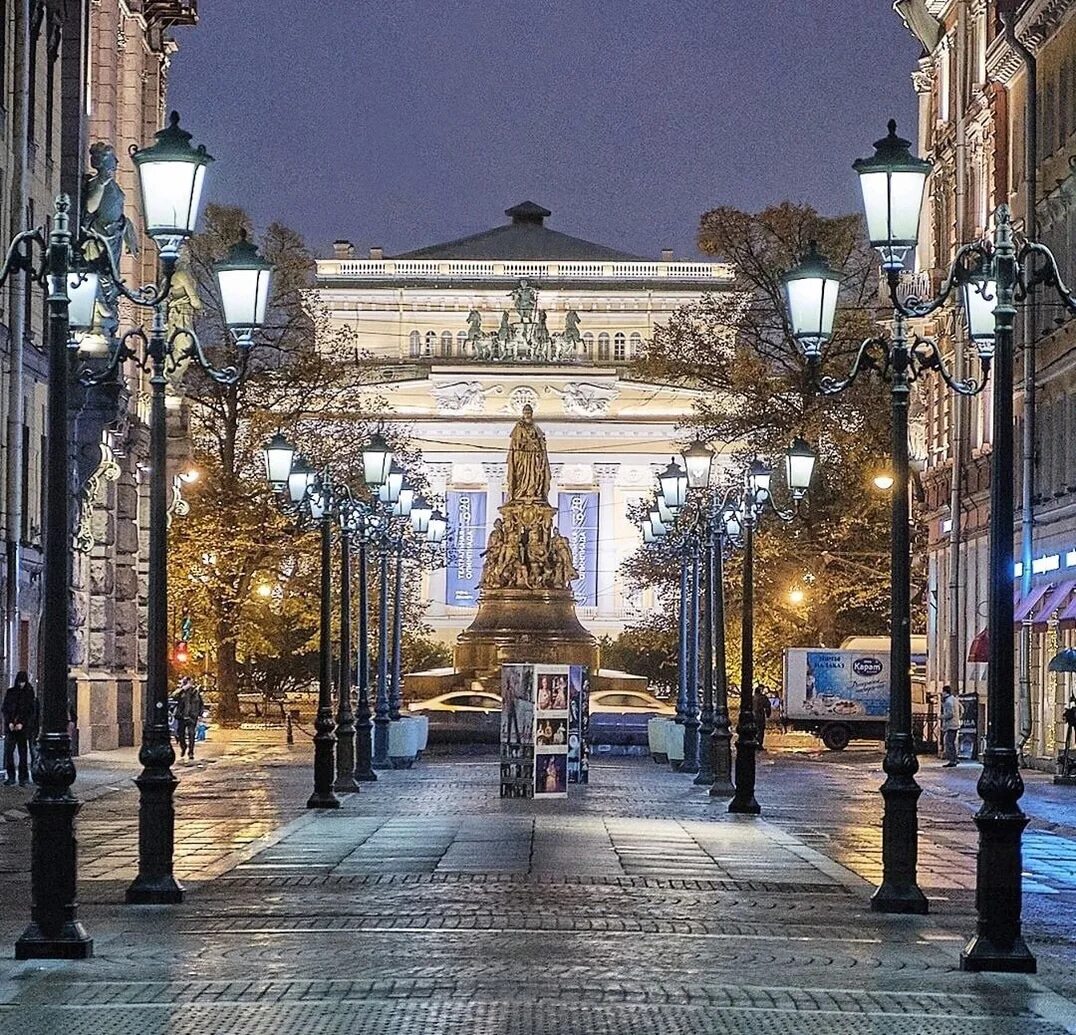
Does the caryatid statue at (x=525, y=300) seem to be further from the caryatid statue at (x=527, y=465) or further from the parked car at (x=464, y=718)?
the parked car at (x=464, y=718)

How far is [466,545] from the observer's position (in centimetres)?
14788

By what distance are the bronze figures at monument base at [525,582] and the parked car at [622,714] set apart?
1524mm

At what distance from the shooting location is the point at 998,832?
54.6 feet

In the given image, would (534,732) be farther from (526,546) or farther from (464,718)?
(526,546)

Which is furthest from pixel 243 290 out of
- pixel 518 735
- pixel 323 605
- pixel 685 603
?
pixel 685 603

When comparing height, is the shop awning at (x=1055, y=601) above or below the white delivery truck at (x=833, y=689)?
above

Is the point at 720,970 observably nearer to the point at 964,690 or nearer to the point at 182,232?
the point at 182,232

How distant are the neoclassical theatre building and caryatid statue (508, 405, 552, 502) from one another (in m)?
77.0

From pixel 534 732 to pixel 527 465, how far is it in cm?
3351

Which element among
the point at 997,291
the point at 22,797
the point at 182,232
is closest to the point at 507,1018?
the point at 997,291

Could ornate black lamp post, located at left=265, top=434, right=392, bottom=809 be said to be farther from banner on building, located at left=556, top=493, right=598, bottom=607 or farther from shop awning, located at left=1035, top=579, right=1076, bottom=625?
banner on building, located at left=556, top=493, right=598, bottom=607

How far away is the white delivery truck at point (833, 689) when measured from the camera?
7200cm

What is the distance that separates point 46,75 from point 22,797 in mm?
18609

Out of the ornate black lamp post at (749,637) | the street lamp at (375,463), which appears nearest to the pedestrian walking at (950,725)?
the street lamp at (375,463)
